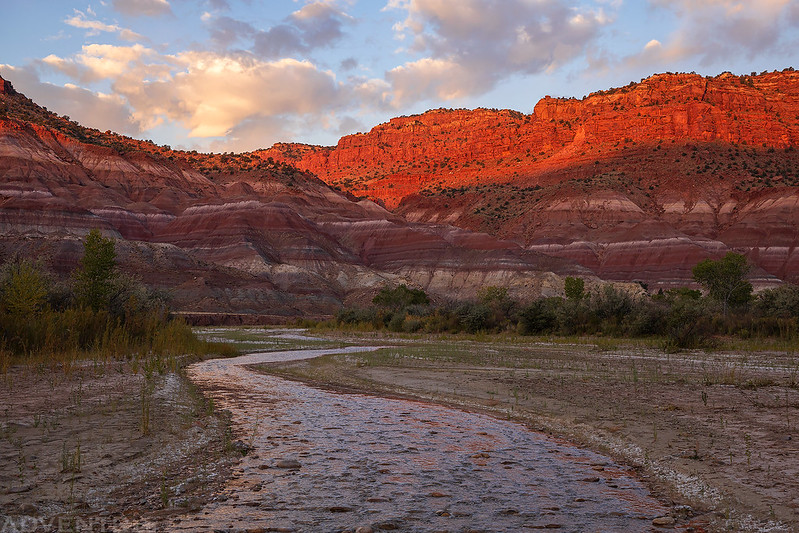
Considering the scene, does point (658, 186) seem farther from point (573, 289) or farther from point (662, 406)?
point (662, 406)

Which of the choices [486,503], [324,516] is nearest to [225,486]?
[324,516]

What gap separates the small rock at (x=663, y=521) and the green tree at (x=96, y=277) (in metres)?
26.1

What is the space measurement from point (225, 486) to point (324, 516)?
167 cm

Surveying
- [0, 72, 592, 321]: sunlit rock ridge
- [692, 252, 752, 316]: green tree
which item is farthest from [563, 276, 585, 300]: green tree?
[692, 252, 752, 316]: green tree

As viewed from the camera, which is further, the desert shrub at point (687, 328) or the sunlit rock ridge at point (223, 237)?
the sunlit rock ridge at point (223, 237)

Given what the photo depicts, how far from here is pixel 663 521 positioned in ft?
21.3

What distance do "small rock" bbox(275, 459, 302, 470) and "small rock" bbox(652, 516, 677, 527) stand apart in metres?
4.42

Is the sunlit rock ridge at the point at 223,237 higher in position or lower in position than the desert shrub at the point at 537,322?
higher

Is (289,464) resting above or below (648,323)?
below

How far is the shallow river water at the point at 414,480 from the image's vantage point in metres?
6.39

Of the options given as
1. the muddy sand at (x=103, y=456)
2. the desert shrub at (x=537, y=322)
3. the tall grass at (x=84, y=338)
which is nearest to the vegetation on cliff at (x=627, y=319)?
the desert shrub at (x=537, y=322)

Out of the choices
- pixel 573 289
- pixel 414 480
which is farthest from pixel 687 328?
pixel 573 289

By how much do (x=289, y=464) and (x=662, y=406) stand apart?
826 centimetres

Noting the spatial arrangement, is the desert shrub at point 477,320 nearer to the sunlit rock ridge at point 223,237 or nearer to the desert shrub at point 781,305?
the desert shrub at point 781,305
